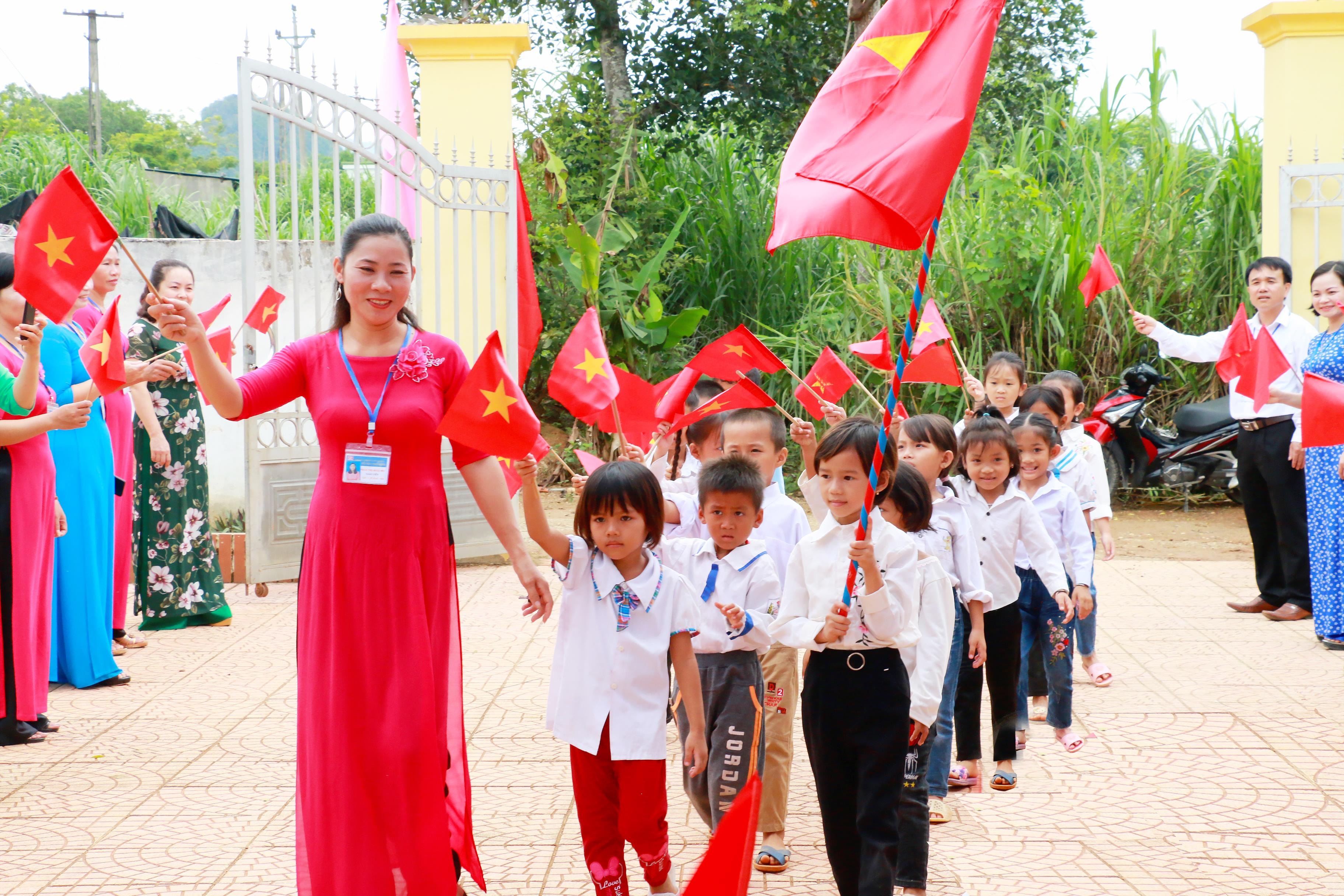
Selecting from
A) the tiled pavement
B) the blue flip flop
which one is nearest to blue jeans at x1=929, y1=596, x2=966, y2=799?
the tiled pavement

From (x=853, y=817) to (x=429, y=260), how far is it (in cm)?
584

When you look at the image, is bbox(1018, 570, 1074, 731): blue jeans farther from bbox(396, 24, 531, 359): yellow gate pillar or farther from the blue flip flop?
bbox(396, 24, 531, 359): yellow gate pillar

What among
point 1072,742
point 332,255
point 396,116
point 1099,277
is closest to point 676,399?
point 1072,742

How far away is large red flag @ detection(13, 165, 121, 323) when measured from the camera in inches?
130

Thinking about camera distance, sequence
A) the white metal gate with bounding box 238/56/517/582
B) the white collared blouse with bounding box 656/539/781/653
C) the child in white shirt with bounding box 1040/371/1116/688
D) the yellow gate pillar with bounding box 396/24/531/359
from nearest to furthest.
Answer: the white collared blouse with bounding box 656/539/781/653
the child in white shirt with bounding box 1040/371/1116/688
the white metal gate with bounding box 238/56/517/582
the yellow gate pillar with bounding box 396/24/531/359

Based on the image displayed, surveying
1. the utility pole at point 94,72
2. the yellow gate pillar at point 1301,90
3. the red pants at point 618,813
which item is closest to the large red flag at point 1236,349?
the yellow gate pillar at point 1301,90

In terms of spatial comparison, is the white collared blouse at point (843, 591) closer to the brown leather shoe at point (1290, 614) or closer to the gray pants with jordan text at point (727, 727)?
the gray pants with jordan text at point (727, 727)

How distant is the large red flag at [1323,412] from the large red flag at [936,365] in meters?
1.20

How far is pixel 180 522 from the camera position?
622 centimetres

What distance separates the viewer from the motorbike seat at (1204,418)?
9.16 metres

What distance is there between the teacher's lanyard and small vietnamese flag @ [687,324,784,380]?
168 cm

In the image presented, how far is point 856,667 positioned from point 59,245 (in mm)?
2376

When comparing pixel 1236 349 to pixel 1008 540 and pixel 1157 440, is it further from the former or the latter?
pixel 1157 440

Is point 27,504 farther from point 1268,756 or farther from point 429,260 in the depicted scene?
point 1268,756
